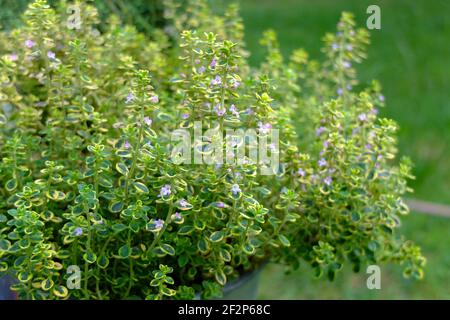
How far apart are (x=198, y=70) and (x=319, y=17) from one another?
334 cm

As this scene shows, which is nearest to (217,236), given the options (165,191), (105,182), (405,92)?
(165,191)

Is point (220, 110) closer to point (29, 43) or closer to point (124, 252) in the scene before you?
point (124, 252)

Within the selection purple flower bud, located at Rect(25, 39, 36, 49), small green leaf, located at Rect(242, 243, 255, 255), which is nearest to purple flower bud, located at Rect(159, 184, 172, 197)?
small green leaf, located at Rect(242, 243, 255, 255)

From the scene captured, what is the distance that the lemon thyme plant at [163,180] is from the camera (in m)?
1.42

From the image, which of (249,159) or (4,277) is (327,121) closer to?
(249,159)

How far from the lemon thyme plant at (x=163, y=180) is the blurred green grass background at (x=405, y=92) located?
3.29ft

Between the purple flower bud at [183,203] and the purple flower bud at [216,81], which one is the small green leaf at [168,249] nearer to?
the purple flower bud at [183,203]

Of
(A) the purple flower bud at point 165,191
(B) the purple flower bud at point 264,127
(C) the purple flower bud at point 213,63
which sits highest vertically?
(C) the purple flower bud at point 213,63

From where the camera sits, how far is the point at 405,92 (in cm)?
384

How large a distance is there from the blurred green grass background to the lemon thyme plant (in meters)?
1.00

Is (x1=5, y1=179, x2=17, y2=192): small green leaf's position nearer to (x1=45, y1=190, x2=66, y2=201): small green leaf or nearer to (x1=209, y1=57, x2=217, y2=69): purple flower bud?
(x1=45, y1=190, x2=66, y2=201): small green leaf

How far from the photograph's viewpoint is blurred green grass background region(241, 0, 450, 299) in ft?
9.10

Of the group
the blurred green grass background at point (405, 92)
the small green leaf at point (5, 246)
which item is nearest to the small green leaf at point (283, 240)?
the small green leaf at point (5, 246)

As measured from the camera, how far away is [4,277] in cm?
159
